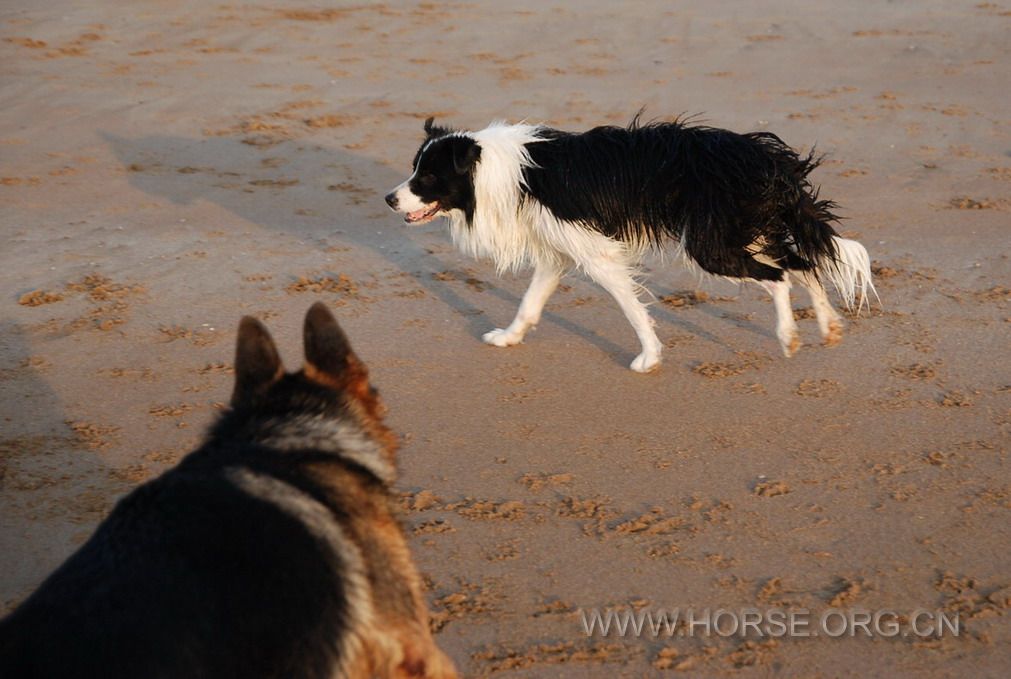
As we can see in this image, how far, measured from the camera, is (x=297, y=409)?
2.92m

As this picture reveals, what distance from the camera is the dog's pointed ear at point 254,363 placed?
2893mm

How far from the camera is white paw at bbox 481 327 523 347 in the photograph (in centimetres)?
631

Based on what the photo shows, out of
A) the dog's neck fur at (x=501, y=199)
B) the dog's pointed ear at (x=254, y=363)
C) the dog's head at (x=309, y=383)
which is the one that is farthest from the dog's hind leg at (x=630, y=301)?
the dog's pointed ear at (x=254, y=363)

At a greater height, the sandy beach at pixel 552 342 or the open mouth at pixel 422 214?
the open mouth at pixel 422 214

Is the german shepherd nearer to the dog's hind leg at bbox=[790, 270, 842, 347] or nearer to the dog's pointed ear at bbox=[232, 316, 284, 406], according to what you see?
the dog's pointed ear at bbox=[232, 316, 284, 406]

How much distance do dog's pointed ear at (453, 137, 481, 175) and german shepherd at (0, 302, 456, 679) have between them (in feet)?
10.9

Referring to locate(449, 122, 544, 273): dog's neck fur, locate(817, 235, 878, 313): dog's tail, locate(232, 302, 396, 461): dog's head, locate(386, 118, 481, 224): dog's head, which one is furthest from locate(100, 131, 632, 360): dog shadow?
locate(232, 302, 396, 461): dog's head

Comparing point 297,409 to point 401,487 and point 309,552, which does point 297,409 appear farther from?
point 401,487

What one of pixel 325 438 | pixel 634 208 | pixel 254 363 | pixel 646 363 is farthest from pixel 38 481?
pixel 634 208

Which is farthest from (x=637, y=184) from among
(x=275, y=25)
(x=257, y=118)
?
(x=275, y=25)

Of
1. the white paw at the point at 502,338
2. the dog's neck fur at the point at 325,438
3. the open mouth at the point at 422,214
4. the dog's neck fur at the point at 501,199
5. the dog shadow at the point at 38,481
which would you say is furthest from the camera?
the open mouth at the point at 422,214

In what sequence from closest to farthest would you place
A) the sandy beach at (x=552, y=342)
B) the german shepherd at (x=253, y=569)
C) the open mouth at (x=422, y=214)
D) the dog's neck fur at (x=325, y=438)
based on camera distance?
the german shepherd at (x=253, y=569)
the dog's neck fur at (x=325, y=438)
the sandy beach at (x=552, y=342)
the open mouth at (x=422, y=214)

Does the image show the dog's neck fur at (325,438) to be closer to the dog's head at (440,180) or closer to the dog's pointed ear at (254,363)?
the dog's pointed ear at (254,363)

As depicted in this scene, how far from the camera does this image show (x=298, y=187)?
9055 millimetres
